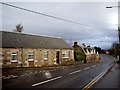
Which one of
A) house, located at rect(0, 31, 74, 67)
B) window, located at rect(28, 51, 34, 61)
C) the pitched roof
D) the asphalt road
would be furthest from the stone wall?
the asphalt road

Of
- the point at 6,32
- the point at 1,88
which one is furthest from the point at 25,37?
the point at 1,88

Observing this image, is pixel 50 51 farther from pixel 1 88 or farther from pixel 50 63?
pixel 1 88

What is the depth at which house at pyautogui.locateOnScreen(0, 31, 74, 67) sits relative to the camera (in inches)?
1332

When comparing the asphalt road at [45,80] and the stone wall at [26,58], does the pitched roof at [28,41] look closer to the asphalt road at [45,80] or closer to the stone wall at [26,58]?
the stone wall at [26,58]

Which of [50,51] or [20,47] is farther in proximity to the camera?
[50,51]

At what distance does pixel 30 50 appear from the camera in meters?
37.6

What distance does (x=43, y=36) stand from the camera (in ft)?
155

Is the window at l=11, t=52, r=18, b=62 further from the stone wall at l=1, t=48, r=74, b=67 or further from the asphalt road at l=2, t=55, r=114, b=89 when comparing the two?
the asphalt road at l=2, t=55, r=114, b=89

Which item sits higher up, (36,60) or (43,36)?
(43,36)

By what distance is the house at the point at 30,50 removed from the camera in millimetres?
33844

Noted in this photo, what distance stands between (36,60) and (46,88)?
78.5ft

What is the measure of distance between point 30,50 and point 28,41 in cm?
288

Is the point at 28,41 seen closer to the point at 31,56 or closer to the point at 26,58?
the point at 31,56

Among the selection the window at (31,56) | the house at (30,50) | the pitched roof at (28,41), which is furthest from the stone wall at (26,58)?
the pitched roof at (28,41)
